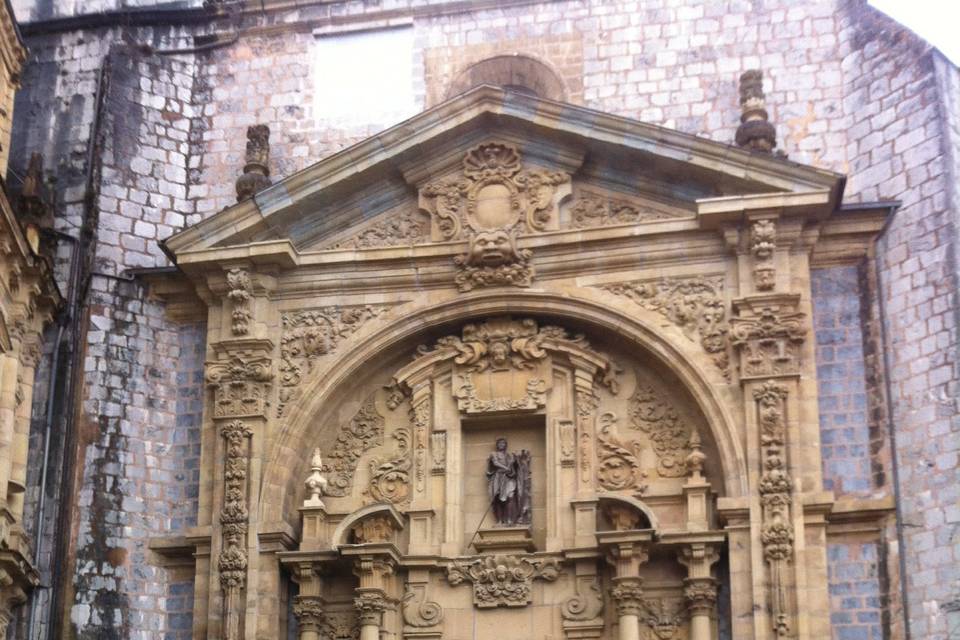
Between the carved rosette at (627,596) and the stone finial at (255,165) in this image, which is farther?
the stone finial at (255,165)

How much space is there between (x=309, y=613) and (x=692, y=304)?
453 cm

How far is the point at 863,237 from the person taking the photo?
16562 millimetres

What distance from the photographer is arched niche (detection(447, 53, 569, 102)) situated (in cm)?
1889

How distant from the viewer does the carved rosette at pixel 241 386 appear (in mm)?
16828

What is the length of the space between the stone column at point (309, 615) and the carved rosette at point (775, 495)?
4.10 m

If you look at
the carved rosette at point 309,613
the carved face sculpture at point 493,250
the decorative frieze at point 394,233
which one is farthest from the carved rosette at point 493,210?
the carved rosette at point 309,613

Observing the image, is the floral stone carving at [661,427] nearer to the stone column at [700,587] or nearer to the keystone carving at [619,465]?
the keystone carving at [619,465]

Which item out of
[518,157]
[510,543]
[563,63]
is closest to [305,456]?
[510,543]

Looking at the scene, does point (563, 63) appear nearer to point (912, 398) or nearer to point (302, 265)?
point (302, 265)

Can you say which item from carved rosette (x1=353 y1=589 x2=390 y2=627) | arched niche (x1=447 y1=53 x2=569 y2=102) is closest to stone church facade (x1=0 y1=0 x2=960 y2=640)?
carved rosette (x1=353 y1=589 x2=390 y2=627)

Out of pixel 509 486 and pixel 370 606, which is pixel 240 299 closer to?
pixel 509 486

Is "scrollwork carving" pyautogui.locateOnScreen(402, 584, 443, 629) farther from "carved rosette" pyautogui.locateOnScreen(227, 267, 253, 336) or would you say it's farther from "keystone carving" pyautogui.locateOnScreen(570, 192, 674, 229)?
"keystone carving" pyautogui.locateOnScreen(570, 192, 674, 229)

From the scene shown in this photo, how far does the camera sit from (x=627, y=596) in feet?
51.3

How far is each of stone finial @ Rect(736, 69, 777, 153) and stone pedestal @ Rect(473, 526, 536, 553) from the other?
4.16 m
